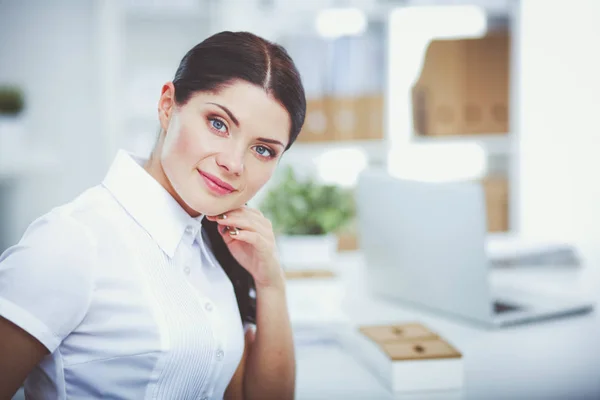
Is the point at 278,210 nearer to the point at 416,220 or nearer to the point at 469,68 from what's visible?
the point at 416,220

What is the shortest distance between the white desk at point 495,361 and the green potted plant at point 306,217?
0.98 ft

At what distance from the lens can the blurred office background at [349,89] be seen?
267 cm

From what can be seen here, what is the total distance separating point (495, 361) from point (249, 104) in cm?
75

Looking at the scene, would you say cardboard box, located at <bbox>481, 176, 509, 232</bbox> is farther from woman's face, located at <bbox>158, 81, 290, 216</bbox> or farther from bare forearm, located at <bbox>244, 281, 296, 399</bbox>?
woman's face, located at <bbox>158, 81, 290, 216</bbox>

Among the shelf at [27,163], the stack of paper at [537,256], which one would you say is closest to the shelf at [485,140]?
the stack of paper at [537,256]

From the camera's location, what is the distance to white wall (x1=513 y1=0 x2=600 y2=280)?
7.00 ft

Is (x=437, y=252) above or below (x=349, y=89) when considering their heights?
below

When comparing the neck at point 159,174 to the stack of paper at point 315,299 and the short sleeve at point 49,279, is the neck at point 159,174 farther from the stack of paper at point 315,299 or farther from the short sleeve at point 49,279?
the stack of paper at point 315,299

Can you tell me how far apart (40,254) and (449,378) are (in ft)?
2.36

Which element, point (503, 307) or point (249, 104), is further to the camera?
point (503, 307)

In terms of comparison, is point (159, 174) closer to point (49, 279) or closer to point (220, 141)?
point (220, 141)

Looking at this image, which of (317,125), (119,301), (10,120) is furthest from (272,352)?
(10,120)

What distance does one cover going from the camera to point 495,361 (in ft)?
3.92

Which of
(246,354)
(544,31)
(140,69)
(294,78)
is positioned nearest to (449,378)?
(246,354)
